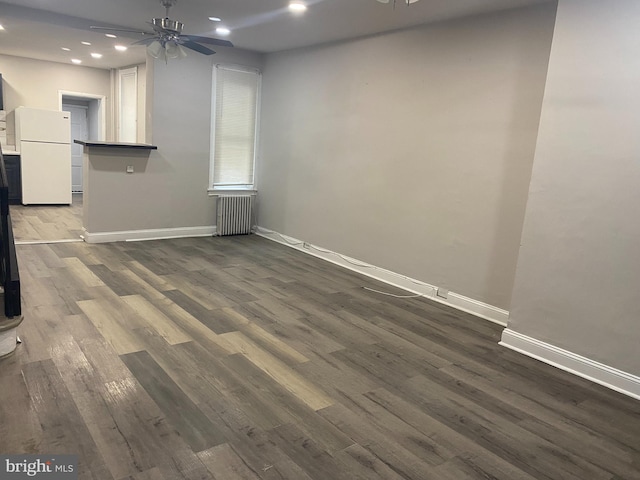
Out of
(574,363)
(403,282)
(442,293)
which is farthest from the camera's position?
(403,282)

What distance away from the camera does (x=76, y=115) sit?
995 centimetres

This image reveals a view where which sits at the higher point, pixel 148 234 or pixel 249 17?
pixel 249 17

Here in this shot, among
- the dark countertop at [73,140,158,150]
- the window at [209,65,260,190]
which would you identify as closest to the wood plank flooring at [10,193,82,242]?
the dark countertop at [73,140,158,150]

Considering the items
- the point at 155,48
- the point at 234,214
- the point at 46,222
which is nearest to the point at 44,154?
the point at 46,222

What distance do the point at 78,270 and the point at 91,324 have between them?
4.86 feet

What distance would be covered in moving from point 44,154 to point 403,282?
6717 mm

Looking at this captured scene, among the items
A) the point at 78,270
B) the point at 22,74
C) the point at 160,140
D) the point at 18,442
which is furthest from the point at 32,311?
the point at 22,74

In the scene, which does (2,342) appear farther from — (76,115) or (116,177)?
(76,115)

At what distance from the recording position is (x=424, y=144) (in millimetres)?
4633

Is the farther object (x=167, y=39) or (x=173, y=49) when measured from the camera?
(x=173, y=49)

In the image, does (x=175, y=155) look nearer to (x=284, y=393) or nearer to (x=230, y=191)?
(x=230, y=191)

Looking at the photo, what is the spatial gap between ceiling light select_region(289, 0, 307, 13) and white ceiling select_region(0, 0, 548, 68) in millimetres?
57
